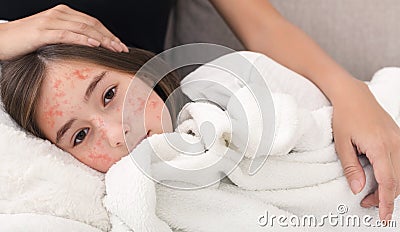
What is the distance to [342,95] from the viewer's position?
3.56 feet

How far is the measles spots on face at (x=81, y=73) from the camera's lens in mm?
970

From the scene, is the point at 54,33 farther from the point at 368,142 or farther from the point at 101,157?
the point at 368,142

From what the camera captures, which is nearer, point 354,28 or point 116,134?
point 116,134

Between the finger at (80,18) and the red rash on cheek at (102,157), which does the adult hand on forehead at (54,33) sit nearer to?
the finger at (80,18)

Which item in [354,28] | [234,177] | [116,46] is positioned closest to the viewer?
[234,177]

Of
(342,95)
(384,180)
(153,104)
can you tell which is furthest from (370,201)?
(153,104)

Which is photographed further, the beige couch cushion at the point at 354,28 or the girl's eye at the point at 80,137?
the beige couch cushion at the point at 354,28

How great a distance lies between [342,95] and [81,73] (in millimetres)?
424

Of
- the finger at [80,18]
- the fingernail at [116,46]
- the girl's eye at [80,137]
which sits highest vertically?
the finger at [80,18]

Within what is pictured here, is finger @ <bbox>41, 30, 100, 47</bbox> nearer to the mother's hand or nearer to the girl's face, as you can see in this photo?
the girl's face

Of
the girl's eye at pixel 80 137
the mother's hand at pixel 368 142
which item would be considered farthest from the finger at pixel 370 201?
the girl's eye at pixel 80 137

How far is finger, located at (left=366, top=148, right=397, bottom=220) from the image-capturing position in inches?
37.6

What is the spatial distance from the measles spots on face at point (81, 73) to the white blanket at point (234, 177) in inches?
6.0

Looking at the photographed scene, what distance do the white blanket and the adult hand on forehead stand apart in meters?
0.18
